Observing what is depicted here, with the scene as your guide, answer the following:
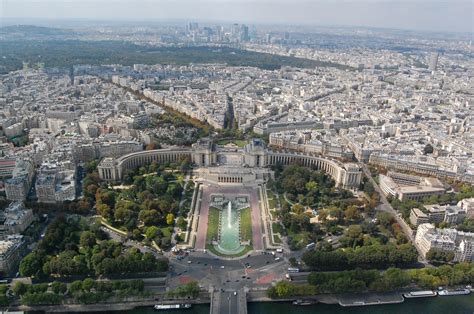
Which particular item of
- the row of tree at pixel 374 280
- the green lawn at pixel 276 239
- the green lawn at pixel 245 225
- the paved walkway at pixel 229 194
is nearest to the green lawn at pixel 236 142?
the paved walkway at pixel 229 194

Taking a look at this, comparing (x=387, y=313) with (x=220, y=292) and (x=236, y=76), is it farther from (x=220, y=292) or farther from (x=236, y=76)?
(x=236, y=76)

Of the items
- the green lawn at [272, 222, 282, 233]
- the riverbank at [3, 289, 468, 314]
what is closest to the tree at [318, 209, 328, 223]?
the green lawn at [272, 222, 282, 233]

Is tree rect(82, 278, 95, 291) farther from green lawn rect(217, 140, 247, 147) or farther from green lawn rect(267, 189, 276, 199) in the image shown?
green lawn rect(217, 140, 247, 147)

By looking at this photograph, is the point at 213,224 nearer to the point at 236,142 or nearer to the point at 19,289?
the point at 19,289

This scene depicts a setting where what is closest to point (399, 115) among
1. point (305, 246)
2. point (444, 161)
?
point (444, 161)

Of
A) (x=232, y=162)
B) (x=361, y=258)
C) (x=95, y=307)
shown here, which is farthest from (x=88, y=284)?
(x=232, y=162)
